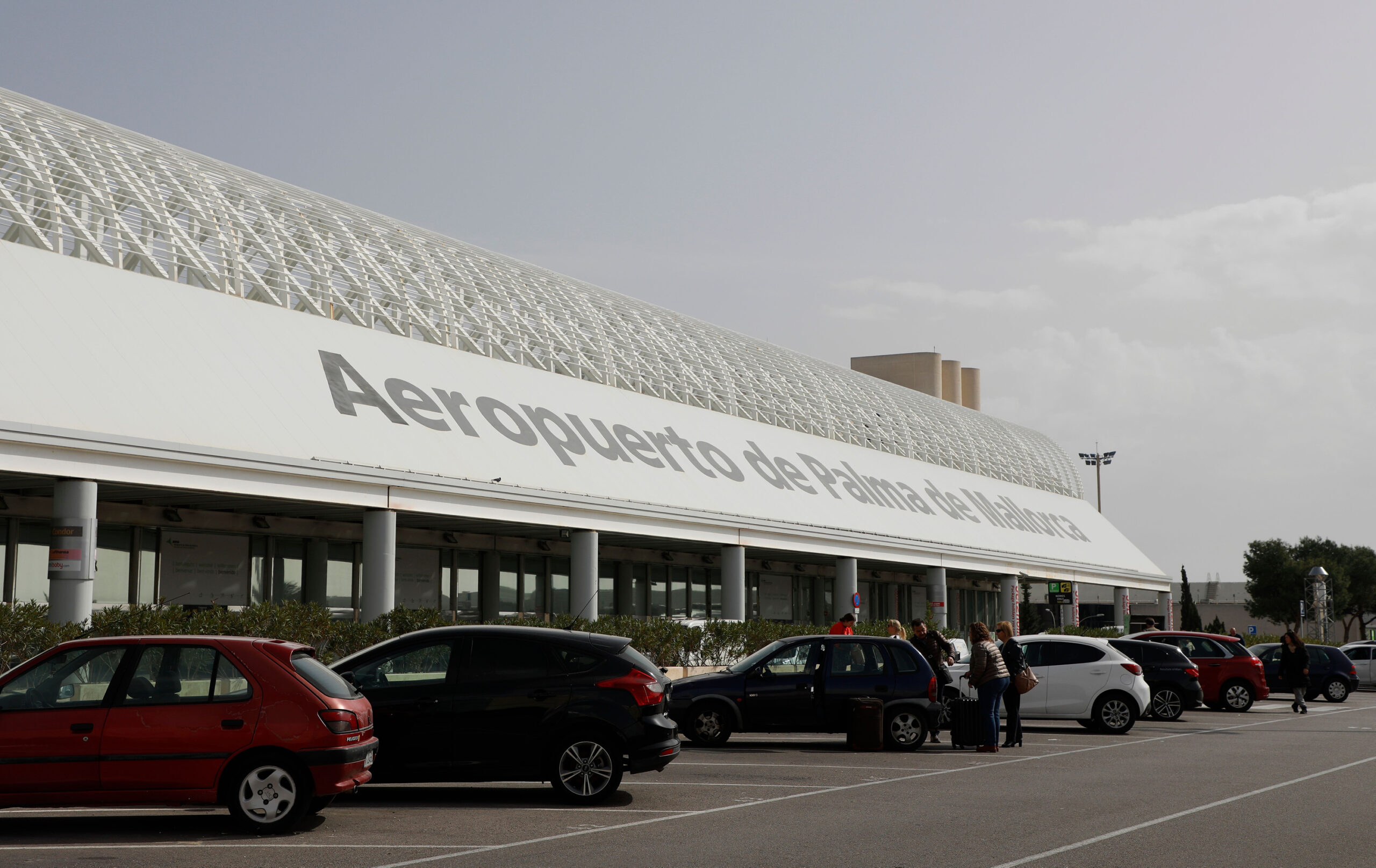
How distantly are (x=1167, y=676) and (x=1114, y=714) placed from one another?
382cm

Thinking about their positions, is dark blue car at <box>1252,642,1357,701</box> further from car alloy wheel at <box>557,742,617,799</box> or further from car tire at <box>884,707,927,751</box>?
car alloy wheel at <box>557,742,617,799</box>

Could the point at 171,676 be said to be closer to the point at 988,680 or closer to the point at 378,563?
the point at 988,680

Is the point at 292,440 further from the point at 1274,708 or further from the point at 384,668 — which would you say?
the point at 1274,708

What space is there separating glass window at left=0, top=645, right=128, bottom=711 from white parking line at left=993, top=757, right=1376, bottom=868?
22.4 ft

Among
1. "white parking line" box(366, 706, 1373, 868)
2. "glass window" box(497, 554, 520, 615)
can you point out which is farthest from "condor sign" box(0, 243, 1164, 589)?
"white parking line" box(366, 706, 1373, 868)

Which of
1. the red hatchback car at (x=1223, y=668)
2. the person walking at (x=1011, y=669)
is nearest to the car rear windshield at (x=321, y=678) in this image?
the person walking at (x=1011, y=669)

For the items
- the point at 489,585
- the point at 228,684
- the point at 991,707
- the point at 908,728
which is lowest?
the point at 908,728

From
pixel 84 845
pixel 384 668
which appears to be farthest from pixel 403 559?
pixel 84 845

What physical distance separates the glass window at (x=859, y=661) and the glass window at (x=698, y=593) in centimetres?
2005

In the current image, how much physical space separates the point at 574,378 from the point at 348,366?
8.09 meters

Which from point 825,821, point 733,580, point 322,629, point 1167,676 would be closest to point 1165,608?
point 733,580

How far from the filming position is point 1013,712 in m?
18.4

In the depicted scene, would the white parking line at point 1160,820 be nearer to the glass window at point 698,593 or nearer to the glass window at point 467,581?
the glass window at point 467,581

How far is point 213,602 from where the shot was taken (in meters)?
25.3
